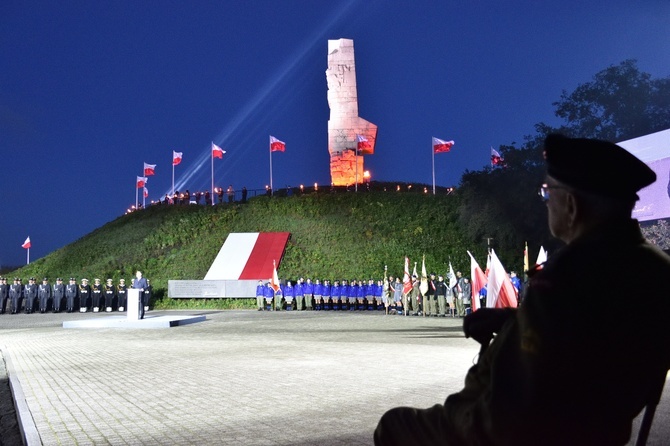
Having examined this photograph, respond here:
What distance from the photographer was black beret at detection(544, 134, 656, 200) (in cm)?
218

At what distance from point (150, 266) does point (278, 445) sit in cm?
4214

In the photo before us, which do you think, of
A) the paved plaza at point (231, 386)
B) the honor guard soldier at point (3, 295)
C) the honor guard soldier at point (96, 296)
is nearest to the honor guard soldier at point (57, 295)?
the honor guard soldier at point (96, 296)

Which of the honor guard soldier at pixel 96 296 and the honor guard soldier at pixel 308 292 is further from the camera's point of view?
the honor guard soldier at pixel 96 296

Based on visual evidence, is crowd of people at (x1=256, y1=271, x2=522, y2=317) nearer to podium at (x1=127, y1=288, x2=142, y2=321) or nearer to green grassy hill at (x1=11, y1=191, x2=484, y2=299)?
green grassy hill at (x1=11, y1=191, x2=484, y2=299)

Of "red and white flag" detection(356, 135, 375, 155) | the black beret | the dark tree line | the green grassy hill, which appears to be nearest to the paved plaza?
the black beret

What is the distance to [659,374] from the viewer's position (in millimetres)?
2170

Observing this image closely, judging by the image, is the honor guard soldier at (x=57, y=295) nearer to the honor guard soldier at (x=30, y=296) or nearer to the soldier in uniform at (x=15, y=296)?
the honor guard soldier at (x=30, y=296)

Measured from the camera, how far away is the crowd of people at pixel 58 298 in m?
37.7

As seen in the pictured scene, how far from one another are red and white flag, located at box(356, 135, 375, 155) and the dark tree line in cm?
1607

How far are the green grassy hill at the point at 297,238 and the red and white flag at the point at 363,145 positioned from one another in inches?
150

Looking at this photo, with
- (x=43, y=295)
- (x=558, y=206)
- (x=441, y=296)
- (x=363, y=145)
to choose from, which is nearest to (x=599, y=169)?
(x=558, y=206)

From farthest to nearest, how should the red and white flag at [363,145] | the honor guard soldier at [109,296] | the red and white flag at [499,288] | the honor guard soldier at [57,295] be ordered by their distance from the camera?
the red and white flag at [363,145]
the honor guard soldier at [109,296]
the honor guard soldier at [57,295]
the red and white flag at [499,288]

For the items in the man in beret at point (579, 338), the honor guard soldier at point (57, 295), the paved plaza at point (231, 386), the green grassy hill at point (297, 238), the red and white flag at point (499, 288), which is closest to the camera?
the man in beret at point (579, 338)

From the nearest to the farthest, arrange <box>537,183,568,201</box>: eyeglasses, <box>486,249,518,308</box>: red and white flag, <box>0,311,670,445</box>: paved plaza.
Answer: <box>537,183,568,201</box>: eyeglasses, <box>0,311,670,445</box>: paved plaza, <box>486,249,518,308</box>: red and white flag
